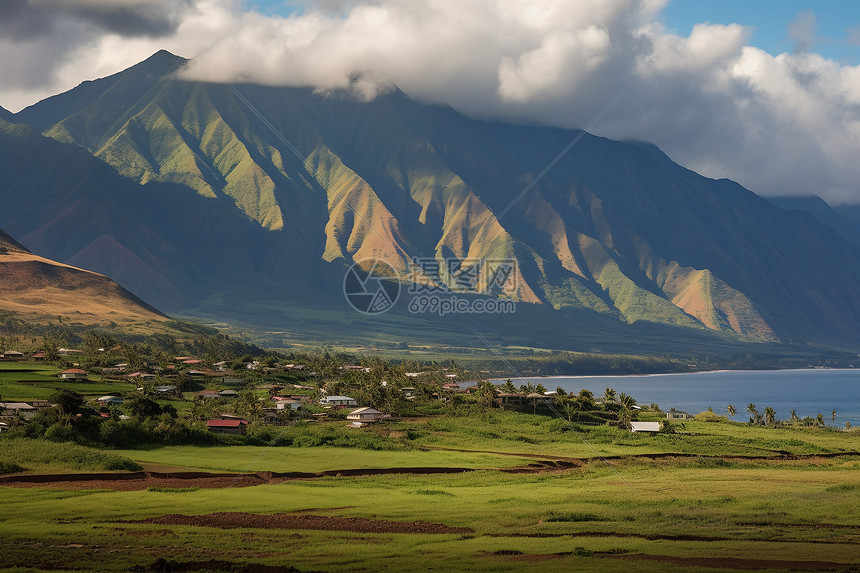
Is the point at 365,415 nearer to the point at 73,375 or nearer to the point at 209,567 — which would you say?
the point at 73,375

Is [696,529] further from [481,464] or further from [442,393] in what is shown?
[442,393]

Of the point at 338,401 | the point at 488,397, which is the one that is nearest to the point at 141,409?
the point at 338,401

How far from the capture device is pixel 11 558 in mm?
38031

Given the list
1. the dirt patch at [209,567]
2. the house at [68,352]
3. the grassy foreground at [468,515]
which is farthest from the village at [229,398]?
the dirt patch at [209,567]

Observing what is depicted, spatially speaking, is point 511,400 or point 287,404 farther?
point 511,400

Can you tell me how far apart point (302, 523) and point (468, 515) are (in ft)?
29.8

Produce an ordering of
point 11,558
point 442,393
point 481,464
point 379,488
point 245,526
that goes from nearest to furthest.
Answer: point 11,558, point 245,526, point 379,488, point 481,464, point 442,393

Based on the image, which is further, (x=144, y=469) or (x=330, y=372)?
(x=330, y=372)

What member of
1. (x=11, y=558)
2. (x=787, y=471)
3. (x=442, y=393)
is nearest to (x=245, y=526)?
(x=11, y=558)

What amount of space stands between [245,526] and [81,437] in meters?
29.8

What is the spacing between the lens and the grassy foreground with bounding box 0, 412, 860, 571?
129ft

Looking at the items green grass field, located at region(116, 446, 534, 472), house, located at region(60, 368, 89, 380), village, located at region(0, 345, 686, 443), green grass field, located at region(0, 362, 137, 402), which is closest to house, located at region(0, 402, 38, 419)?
village, located at region(0, 345, 686, 443)

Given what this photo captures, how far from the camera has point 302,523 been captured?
4844 centimetres

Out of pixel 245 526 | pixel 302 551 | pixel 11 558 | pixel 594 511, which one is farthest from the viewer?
pixel 594 511
